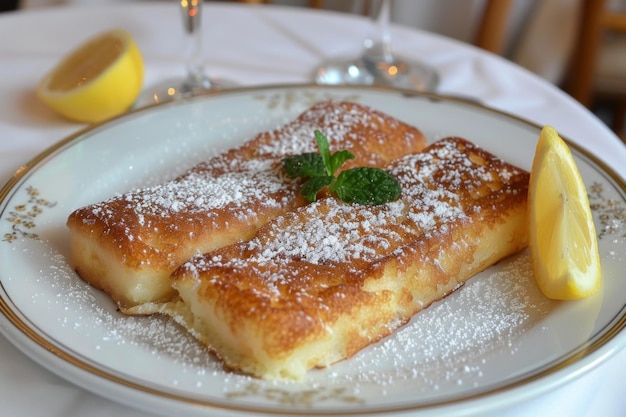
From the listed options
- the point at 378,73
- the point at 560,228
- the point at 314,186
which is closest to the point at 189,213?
the point at 314,186

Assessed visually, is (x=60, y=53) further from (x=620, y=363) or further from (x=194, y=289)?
(x=620, y=363)

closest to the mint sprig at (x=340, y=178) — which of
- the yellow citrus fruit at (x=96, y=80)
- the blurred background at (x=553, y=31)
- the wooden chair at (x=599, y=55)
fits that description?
the yellow citrus fruit at (x=96, y=80)

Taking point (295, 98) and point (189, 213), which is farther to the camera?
point (295, 98)

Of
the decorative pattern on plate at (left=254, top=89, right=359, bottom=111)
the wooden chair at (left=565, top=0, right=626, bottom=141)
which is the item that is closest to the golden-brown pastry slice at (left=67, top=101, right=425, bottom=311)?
the decorative pattern on plate at (left=254, top=89, right=359, bottom=111)

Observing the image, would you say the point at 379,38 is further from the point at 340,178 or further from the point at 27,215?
the point at 27,215

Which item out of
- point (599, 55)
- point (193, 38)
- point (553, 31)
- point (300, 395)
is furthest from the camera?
point (553, 31)

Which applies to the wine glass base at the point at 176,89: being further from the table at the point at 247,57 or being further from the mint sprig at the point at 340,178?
the mint sprig at the point at 340,178

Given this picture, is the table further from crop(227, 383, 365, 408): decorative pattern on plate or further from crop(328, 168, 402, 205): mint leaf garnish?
crop(227, 383, 365, 408): decorative pattern on plate
